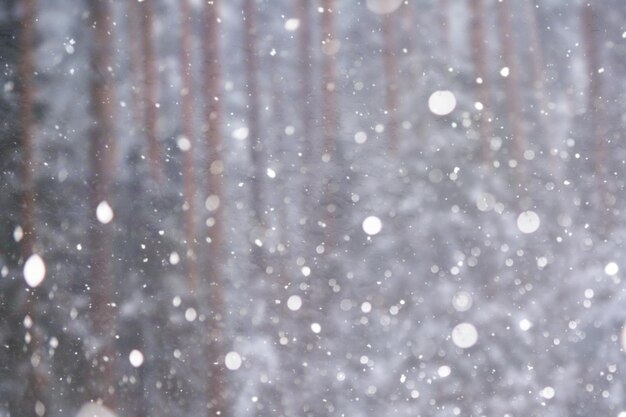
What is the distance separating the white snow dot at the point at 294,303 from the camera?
756mm

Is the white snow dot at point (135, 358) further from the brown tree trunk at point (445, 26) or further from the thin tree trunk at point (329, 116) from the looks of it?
the brown tree trunk at point (445, 26)

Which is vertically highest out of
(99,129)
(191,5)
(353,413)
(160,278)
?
(191,5)

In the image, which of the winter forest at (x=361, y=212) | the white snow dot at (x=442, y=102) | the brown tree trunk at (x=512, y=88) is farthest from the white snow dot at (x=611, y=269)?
the white snow dot at (x=442, y=102)

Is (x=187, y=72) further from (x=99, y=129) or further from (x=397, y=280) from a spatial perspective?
(x=397, y=280)

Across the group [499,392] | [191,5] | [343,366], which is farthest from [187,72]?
[499,392]

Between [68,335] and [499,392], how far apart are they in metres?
0.46

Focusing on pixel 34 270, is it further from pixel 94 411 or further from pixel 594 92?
pixel 594 92

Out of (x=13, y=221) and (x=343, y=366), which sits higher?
(x=13, y=221)

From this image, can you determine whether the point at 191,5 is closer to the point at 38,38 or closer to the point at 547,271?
the point at 38,38

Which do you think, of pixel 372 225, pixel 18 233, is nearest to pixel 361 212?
pixel 372 225

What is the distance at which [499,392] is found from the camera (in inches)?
29.6

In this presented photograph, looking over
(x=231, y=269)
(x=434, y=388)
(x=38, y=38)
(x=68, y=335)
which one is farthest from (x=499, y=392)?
(x=38, y=38)

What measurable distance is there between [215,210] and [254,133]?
9cm

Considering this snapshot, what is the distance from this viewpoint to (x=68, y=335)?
2.55 feet
